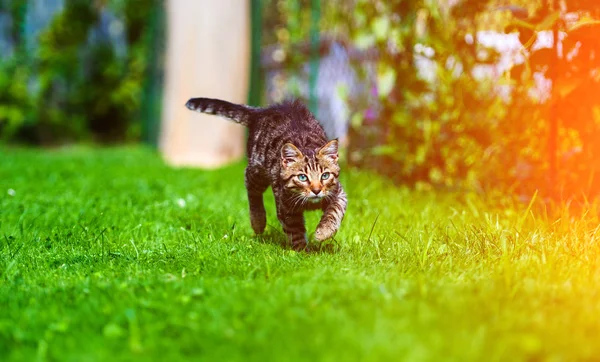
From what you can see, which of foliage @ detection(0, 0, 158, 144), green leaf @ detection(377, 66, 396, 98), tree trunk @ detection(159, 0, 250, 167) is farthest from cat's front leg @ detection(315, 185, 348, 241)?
foliage @ detection(0, 0, 158, 144)

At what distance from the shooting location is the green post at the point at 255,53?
9281 millimetres

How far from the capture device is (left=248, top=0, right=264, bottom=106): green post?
9281 millimetres

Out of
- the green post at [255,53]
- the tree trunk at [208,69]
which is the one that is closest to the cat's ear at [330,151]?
the tree trunk at [208,69]

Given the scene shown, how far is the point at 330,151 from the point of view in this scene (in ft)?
12.0

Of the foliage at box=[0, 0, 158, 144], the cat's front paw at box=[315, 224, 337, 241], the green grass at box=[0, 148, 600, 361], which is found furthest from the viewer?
the foliage at box=[0, 0, 158, 144]

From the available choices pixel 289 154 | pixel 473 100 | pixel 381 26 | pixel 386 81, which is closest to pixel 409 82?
pixel 386 81

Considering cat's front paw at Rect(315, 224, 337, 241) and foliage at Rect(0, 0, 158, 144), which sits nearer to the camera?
cat's front paw at Rect(315, 224, 337, 241)

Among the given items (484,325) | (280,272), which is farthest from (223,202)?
(484,325)

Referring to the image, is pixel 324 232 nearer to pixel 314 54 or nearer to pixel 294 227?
pixel 294 227

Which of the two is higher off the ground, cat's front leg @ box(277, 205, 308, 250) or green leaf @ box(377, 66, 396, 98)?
green leaf @ box(377, 66, 396, 98)

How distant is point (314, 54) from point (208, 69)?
169 centimetres

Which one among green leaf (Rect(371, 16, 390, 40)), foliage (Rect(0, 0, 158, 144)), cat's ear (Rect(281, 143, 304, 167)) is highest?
green leaf (Rect(371, 16, 390, 40))

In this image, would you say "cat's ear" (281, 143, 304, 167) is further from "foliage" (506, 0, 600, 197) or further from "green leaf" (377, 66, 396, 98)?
"green leaf" (377, 66, 396, 98)

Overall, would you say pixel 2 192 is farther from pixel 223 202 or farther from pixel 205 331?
pixel 205 331
